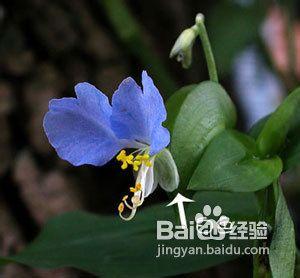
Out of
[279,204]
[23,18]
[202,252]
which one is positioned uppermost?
[23,18]

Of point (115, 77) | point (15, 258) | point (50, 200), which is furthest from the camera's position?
point (115, 77)

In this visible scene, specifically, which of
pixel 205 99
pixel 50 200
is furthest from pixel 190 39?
pixel 50 200

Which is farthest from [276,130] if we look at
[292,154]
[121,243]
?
[121,243]

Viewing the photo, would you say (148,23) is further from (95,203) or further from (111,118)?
(111,118)

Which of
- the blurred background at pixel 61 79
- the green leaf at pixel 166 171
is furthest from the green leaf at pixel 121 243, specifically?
the blurred background at pixel 61 79

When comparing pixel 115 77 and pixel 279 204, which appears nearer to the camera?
pixel 279 204

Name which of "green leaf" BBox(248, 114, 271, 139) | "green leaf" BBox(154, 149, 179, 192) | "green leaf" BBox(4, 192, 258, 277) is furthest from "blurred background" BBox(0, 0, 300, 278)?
"green leaf" BBox(154, 149, 179, 192)
